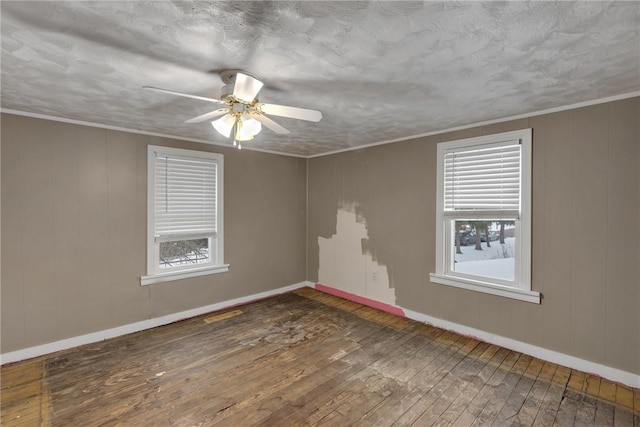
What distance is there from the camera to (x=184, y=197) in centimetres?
390

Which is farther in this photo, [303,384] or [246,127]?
[303,384]

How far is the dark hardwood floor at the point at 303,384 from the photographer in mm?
2119

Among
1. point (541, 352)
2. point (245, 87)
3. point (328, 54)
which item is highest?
point (328, 54)

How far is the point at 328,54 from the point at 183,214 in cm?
297

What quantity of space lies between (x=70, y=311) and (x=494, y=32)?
4.35 meters

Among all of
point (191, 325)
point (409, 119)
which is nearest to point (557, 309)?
point (409, 119)

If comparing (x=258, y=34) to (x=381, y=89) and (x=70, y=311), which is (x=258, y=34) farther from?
(x=70, y=311)

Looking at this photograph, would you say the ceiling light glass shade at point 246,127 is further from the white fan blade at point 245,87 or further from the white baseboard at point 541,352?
the white baseboard at point 541,352

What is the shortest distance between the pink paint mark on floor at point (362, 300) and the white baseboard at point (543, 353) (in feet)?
1.08

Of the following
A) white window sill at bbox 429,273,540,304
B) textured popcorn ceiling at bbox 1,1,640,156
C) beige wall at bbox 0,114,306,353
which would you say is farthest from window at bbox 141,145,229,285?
white window sill at bbox 429,273,540,304

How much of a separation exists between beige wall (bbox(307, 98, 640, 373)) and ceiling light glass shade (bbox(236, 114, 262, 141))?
231 cm

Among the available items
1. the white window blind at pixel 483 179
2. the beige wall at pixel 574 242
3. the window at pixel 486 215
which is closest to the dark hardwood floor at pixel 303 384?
the beige wall at pixel 574 242

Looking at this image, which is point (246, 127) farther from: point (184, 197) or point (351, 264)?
point (351, 264)

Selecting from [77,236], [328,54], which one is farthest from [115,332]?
[328,54]
